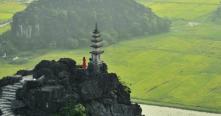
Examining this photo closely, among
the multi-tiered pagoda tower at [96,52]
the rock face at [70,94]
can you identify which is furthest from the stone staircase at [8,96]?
the multi-tiered pagoda tower at [96,52]

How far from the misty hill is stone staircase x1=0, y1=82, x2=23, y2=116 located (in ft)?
163

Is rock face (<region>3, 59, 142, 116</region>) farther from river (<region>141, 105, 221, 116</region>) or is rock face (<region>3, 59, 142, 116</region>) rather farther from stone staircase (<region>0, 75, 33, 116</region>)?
river (<region>141, 105, 221, 116</region>)

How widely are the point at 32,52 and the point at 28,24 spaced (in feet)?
19.7

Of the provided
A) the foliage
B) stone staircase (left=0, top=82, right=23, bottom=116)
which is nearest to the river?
the foliage

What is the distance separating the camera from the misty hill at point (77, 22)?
106 m

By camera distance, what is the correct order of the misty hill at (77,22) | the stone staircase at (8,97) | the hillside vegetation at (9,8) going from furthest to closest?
1. the hillside vegetation at (9,8)
2. the misty hill at (77,22)
3. the stone staircase at (8,97)

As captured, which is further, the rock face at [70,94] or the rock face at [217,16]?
the rock face at [217,16]

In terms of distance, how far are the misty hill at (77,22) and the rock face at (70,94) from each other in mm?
48655

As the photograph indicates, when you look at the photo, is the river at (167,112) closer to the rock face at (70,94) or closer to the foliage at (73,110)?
the rock face at (70,94)

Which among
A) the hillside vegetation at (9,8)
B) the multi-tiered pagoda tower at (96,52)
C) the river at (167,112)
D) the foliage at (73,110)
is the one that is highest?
the hillside vegetation at (9,8)

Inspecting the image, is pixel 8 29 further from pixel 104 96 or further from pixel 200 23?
pixel 104 96

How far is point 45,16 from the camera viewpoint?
111 metres

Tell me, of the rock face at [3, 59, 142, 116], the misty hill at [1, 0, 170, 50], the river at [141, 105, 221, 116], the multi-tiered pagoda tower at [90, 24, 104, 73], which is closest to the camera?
the rock face at [3, 59, 142, 116]

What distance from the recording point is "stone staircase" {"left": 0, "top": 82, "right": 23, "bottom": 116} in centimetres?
5219
